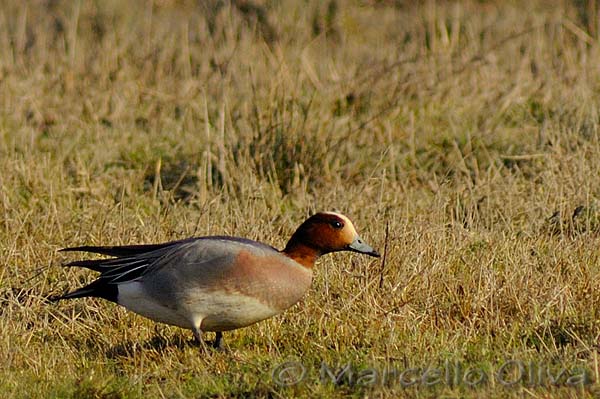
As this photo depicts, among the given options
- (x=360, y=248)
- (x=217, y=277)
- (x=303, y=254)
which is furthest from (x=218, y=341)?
(x=360, y=248)

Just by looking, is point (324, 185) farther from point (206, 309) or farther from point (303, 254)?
point (206, 309)

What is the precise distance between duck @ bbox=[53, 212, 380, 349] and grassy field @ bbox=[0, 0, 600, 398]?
0.62 feet

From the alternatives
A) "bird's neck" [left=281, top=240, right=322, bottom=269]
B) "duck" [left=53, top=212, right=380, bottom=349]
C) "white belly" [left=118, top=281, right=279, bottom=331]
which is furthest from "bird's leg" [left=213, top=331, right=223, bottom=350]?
"bird's neck" [left=281, top=240, right=322, bottom=269]

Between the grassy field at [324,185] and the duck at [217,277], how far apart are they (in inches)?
7.4

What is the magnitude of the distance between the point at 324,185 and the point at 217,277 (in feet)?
8.53

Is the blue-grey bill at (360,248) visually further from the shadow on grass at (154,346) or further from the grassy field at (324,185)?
the shadow on grass at (154,346)

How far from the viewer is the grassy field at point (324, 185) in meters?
4.29

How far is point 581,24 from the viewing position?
32.3ft

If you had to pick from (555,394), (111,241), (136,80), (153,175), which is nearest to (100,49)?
(136,80)

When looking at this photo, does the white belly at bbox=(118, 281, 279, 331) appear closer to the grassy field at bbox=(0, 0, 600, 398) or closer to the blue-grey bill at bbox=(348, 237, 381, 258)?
the grassy field at bbox=(0, 0, 600, 398)

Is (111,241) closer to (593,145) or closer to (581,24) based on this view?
(593,145)

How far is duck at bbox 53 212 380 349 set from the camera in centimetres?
438

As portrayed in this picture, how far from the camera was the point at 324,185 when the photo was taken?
692 centimetres

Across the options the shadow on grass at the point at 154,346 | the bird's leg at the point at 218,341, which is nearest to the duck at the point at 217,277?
the bird's leg at the point at 218,341
